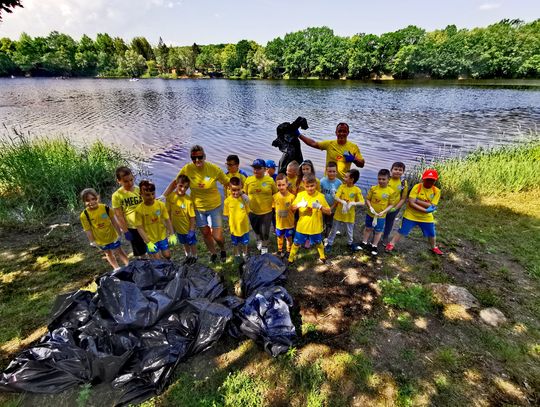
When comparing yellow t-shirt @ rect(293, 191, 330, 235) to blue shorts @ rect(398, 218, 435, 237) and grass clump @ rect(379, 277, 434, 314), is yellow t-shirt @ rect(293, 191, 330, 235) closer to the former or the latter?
grass clump @ rect(379, 277, 434, 314)

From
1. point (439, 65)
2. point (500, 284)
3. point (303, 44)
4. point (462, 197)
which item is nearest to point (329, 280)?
point (500, 284)

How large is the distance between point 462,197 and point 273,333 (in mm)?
7757

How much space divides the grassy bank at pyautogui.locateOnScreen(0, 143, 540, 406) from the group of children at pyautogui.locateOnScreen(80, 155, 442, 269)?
23.4 inches

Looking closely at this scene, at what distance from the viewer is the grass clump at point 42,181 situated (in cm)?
753

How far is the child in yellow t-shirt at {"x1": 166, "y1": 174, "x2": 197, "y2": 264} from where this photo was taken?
15.4 ft

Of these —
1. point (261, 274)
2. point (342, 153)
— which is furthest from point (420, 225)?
point (261, 274)

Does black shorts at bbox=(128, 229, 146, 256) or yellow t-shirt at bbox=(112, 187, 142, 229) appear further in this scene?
black shorts at bbox=(128, 229, 146, 256)

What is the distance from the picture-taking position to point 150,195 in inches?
174

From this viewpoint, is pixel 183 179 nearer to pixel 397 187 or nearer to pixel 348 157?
pixel 348 157

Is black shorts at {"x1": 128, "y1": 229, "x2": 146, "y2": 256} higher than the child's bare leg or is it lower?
higher

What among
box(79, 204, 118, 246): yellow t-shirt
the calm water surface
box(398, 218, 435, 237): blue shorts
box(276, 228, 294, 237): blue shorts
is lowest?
the calm water surface

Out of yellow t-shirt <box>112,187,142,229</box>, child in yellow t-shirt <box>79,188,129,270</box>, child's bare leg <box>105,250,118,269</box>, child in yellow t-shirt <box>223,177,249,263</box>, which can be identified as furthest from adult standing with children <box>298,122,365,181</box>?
child's bare leg <box>105,250,118,269</box>

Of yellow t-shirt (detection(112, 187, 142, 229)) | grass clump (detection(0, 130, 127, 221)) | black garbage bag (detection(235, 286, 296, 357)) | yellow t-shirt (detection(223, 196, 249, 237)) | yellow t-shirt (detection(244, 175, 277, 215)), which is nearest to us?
black garbage bag (detection(235, 286, 296, 357))

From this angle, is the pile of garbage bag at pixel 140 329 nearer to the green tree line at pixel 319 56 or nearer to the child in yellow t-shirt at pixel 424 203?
the child in yellow t-shirt at pixel 424 203
